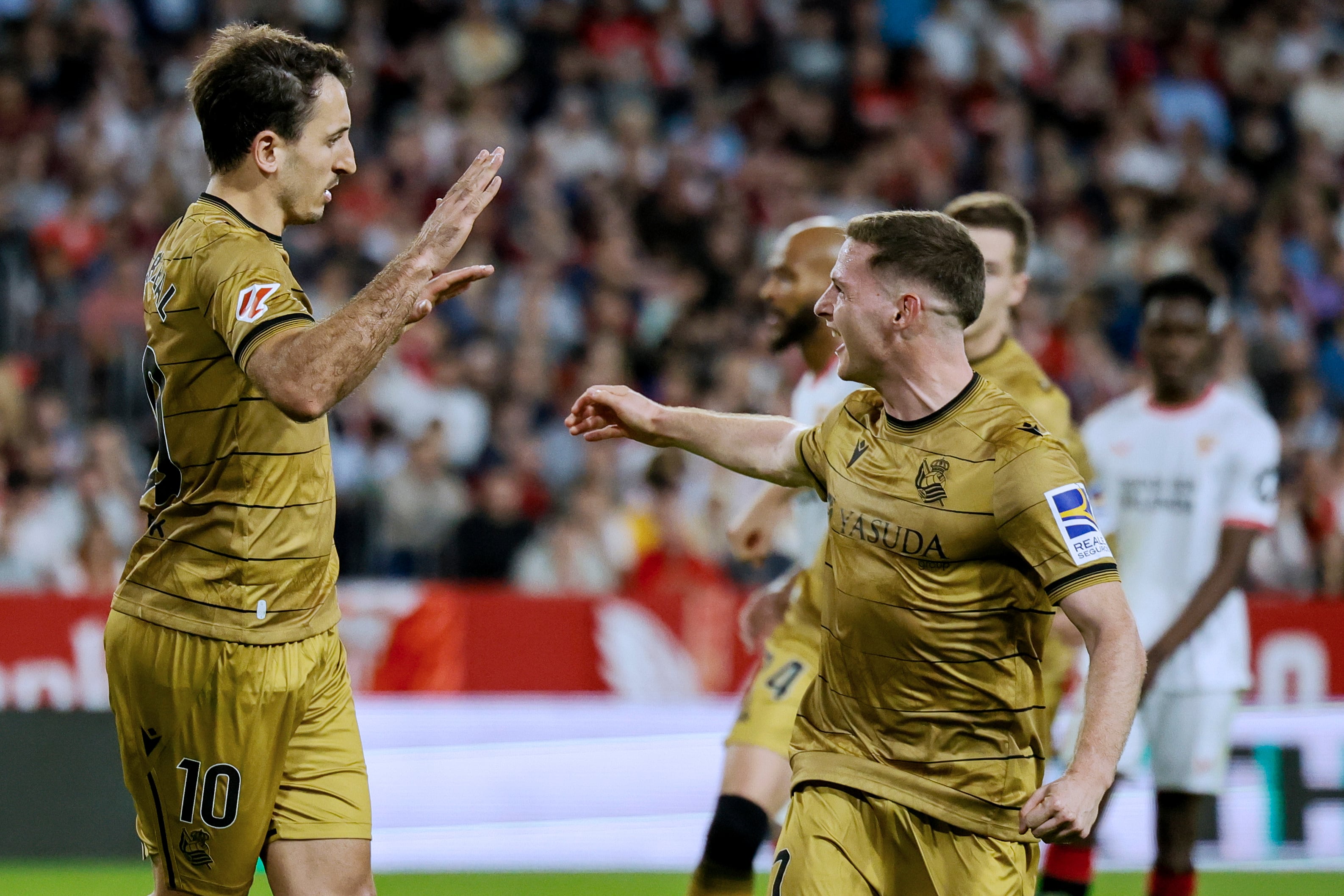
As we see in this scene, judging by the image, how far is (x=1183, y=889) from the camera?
645 centimetres

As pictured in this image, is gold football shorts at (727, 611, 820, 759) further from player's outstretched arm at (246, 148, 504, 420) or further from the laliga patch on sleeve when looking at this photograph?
player's outstretched arm at (246, 148, 504, 420)

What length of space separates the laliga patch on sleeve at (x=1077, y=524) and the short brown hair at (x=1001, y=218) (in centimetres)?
230

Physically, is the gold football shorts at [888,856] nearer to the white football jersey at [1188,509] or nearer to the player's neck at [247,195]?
the player's neck at [247,195]

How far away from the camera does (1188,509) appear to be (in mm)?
6770

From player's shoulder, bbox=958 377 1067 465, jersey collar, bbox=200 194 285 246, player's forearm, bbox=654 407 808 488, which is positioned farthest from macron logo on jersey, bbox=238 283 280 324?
player's shoulder, bbox=958 377 1067 465

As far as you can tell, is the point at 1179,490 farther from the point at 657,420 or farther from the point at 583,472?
the point at 583,472

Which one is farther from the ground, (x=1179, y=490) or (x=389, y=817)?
(x=1179, y=490)

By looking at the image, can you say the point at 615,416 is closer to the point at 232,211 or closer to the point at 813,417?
the point at 232,211

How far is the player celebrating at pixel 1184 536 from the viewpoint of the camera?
6.55 metres

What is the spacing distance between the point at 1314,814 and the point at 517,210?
7991 mm

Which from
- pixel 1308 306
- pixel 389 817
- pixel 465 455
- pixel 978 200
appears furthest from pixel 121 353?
pixel 1308 306

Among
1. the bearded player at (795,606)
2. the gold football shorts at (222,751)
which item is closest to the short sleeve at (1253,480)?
the bearded player at (795,606)

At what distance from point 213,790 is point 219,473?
757 mm

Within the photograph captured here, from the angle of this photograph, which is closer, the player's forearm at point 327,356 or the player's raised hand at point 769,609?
the player's forearm at point 327,356
